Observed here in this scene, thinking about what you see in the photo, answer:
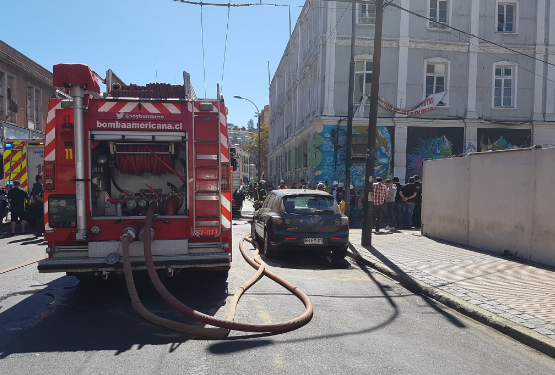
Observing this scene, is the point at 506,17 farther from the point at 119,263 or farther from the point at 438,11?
the point at 119,263

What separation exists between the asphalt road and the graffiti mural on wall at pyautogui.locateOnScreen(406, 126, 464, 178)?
1786 centimetres

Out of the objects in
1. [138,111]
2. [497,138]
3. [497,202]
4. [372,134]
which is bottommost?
[497,202]

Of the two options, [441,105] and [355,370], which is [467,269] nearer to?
[355,370]

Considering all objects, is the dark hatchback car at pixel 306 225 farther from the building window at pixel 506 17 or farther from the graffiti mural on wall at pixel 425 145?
the building window at pixel 506 17

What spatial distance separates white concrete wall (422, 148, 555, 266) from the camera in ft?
29.1

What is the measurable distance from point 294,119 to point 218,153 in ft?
91.6

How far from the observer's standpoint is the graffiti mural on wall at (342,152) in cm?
2425

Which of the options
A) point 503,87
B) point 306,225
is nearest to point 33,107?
point 306,225

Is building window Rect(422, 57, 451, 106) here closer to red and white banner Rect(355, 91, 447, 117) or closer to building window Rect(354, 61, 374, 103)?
red and white banner Rect(355, 91, 447, 117)

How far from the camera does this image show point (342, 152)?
24391mm

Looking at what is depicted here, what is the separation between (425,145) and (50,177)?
70.4 feet

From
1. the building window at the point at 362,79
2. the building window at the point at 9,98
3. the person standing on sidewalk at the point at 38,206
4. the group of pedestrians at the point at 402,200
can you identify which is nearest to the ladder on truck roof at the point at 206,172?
the person standing on sidewalk at the point at 38,206

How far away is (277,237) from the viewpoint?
9.56m

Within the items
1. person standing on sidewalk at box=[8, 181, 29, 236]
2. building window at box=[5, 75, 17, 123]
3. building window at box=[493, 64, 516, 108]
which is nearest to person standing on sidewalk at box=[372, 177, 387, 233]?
person standing on sidewalk at box=[8, 181, 29, 236]
